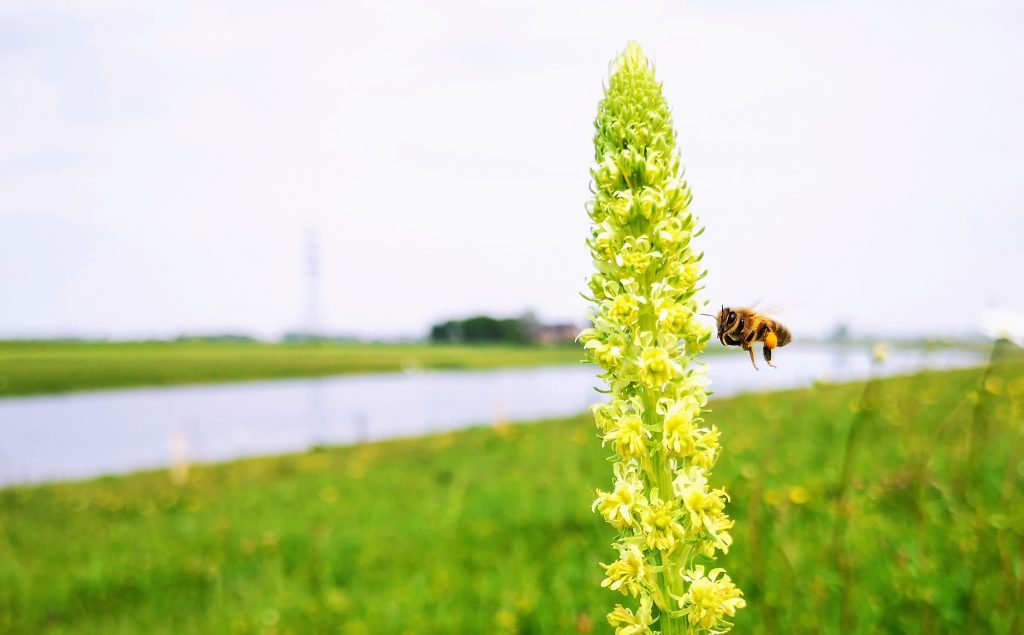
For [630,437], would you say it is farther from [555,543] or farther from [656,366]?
[555,543]

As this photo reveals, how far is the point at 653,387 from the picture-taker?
193 cm

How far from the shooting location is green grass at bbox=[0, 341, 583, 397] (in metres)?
103

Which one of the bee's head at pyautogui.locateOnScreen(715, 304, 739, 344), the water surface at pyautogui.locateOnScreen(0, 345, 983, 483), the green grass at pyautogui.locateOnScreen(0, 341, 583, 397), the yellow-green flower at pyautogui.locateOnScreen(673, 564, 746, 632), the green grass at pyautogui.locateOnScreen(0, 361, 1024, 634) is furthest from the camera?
the green grass at pyautogui.locateOnScreen(0, 341, 583, 397)

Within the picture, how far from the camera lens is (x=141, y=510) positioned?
1716 centimetres

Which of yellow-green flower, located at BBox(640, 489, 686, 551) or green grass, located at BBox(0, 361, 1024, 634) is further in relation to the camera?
green grass, located at BBox(0, 361, 1024, 634)

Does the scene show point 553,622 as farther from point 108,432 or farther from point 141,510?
point 108,432

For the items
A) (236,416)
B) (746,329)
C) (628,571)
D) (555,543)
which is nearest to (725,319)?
(746,329)

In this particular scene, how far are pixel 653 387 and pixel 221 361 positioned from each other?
484ft

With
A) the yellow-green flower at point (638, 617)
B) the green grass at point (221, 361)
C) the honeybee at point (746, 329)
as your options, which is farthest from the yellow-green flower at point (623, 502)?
the green grass at point (221, 361)

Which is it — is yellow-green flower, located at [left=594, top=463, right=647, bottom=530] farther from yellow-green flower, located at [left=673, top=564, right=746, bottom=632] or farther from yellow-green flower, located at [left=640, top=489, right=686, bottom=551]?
yellow-green flower, located at [left=673, top=564, right=746, bottom=632]

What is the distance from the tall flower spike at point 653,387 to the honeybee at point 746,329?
71 cm

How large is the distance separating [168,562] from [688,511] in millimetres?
10893

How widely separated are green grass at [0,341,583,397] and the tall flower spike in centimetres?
7822

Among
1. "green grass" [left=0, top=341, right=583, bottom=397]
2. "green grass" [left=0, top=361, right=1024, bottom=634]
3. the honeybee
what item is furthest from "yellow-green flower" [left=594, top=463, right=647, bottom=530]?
"green grass" [left=0, top=341, right=583, bottom=397]
